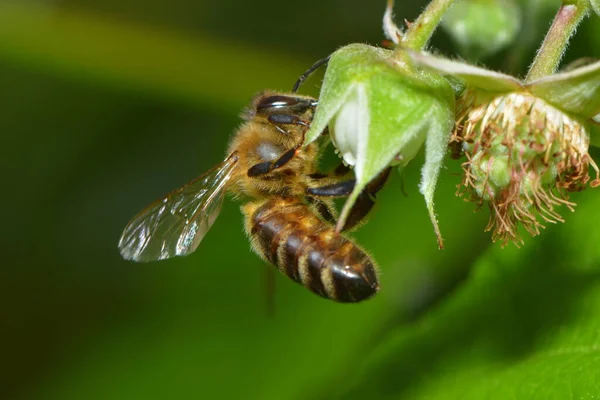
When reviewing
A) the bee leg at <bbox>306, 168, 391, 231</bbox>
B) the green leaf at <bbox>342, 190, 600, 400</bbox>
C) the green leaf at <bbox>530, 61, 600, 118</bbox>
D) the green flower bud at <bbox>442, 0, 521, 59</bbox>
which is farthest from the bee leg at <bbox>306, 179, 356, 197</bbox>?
the green flower bud at <bbox>442, 0, 521, 59</bbox>

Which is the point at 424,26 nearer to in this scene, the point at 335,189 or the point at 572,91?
the point at 572,91

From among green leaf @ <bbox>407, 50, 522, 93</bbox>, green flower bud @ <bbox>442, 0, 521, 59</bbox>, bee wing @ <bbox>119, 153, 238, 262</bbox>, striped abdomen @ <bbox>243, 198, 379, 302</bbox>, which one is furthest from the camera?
green flower bud @ <bbox>442, 0, 521, 59</bbox>

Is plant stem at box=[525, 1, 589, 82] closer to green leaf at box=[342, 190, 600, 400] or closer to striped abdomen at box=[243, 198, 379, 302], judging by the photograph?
striped abdomen at box=[243, 198, 379, 302]

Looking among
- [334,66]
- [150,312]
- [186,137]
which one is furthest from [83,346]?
[334,66]

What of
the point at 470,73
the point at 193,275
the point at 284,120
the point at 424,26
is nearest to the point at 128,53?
the point at 193,275

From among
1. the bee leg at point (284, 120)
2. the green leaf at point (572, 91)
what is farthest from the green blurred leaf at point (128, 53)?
the green leaf at point (572, 91)

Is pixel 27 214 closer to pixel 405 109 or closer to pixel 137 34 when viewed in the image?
pixel 137 34
